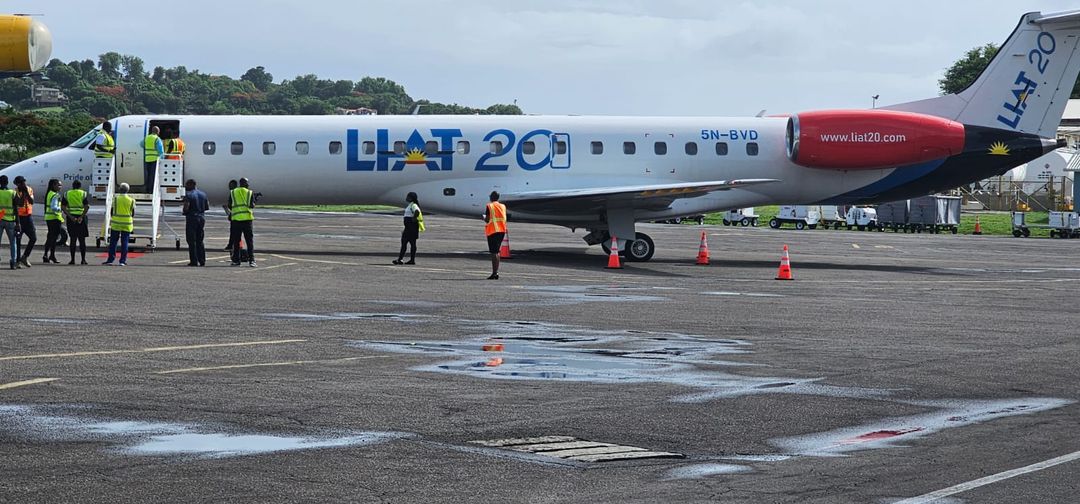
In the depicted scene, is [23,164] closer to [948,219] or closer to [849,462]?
[849,462]

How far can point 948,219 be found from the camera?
61938 millimetres

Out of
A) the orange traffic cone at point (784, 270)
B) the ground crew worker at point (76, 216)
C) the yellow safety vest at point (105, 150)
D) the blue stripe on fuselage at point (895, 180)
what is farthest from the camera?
the blue stripe on fuselage at point (895, 180)

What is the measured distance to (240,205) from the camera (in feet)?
91.6

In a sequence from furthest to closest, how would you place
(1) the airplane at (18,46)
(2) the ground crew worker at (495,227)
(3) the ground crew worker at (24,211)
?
(3) the ground crew worker at (24,211) < (2) the ground crew worker at (495,227) < (1) the airplane at (18,46)

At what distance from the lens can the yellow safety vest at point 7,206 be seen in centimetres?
2661

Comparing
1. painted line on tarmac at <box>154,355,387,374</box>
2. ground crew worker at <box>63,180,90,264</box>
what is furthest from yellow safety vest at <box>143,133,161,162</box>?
painted line on tarmac at <box>154,355,387,374</box>

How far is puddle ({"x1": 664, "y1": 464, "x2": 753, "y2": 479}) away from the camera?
27.9ft

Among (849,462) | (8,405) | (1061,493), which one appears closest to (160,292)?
(8,405)

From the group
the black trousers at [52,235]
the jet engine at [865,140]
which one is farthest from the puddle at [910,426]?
the jet engine at [865,140]

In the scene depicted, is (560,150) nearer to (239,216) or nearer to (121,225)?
(239,216)

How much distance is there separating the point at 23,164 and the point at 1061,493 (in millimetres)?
29263

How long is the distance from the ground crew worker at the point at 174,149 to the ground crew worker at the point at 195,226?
376 cm

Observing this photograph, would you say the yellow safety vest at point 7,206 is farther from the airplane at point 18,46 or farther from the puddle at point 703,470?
the puddle at point 703,470

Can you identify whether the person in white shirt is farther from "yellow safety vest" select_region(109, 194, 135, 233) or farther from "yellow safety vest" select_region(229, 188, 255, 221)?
"yellow safety vest" select_region(109, 194, 135, 233)
